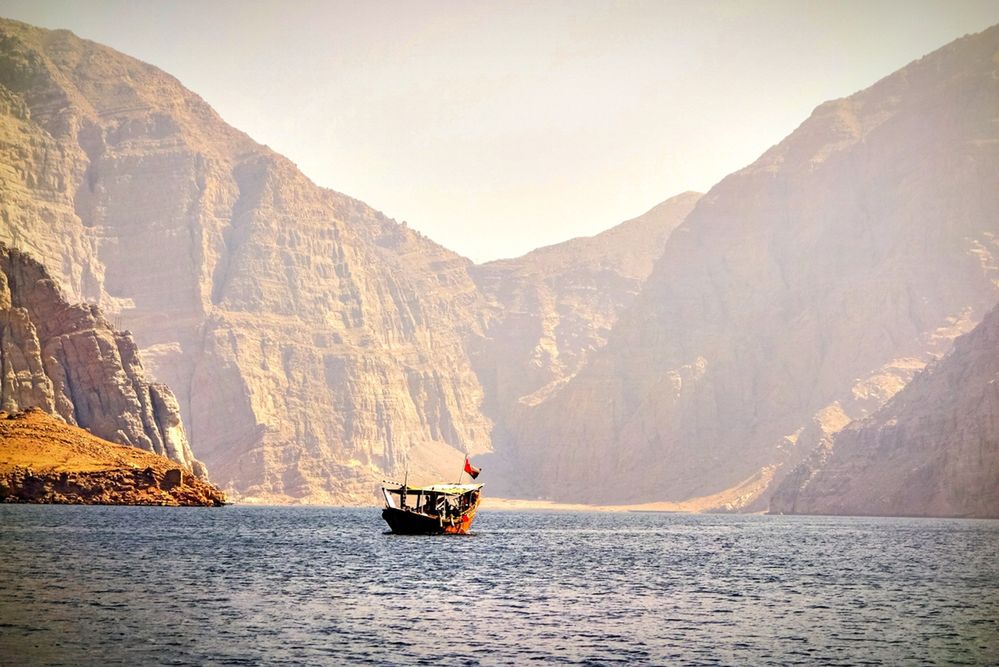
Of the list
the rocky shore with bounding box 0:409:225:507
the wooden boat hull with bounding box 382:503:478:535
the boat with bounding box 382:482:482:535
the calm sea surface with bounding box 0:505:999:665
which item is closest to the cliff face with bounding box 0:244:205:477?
the rocky shore with bounding box 0:409:225:507

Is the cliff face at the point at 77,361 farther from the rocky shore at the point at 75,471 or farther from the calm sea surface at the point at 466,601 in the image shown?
the calm sea surface at the point at 466,601

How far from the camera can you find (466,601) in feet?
220

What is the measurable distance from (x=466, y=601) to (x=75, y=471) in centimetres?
9940

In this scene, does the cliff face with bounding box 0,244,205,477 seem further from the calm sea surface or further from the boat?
the calm sea surface

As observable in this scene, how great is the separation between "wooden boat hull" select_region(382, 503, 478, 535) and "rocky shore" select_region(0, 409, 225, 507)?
153 feet

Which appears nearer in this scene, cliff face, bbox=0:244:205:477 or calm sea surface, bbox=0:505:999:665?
calm sea surface, bbox=0:505:999:665

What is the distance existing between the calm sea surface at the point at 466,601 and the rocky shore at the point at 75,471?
1479 inches

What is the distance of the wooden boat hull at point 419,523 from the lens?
4756 inches

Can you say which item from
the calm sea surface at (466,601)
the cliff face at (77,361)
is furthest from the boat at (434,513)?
the cliff face at (77,361)

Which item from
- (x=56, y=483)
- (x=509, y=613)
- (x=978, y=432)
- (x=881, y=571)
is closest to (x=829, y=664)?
(x=509, y=613)

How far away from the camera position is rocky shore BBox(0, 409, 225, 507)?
148125 mm

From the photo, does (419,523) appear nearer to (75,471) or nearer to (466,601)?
(75,471)

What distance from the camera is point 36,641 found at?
48.5 meters

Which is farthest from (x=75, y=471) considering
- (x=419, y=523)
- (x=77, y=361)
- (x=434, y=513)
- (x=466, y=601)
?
(x=466, y=601)
